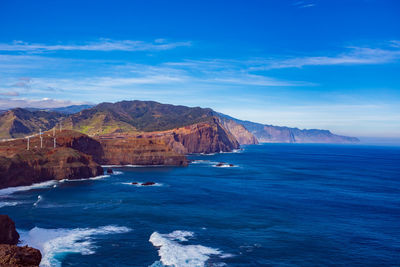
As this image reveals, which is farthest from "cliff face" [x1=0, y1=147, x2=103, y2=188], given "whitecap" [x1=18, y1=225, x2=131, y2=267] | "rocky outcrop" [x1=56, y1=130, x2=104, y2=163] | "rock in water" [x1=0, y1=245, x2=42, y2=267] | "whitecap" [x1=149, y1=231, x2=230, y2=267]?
"rock in water" [x1=0, y1=245, x2=42, y2=267]

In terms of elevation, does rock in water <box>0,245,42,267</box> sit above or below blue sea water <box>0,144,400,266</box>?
above

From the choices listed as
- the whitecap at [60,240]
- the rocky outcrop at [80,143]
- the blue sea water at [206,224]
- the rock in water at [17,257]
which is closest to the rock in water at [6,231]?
the whitecap at [60,240]

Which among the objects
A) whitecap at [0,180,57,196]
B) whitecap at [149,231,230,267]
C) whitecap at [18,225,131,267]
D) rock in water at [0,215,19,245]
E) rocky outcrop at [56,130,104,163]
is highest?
rocky outcrop at [56,130,104,163]

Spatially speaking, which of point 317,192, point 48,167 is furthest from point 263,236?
point 48,167

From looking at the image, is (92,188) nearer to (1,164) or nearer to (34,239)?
(1,164)

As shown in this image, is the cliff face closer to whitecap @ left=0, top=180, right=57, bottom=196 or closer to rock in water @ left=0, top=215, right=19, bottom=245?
whitecap @ left=0, top=180, right=57, bottom=196

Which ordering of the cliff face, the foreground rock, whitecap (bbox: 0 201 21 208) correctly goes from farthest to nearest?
1. the foreground rock
2. the cliff face
3. whitecap (bbox: 0 201 21 208)

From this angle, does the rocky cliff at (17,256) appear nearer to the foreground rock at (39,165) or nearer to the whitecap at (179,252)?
the whitecap at (179,252)
